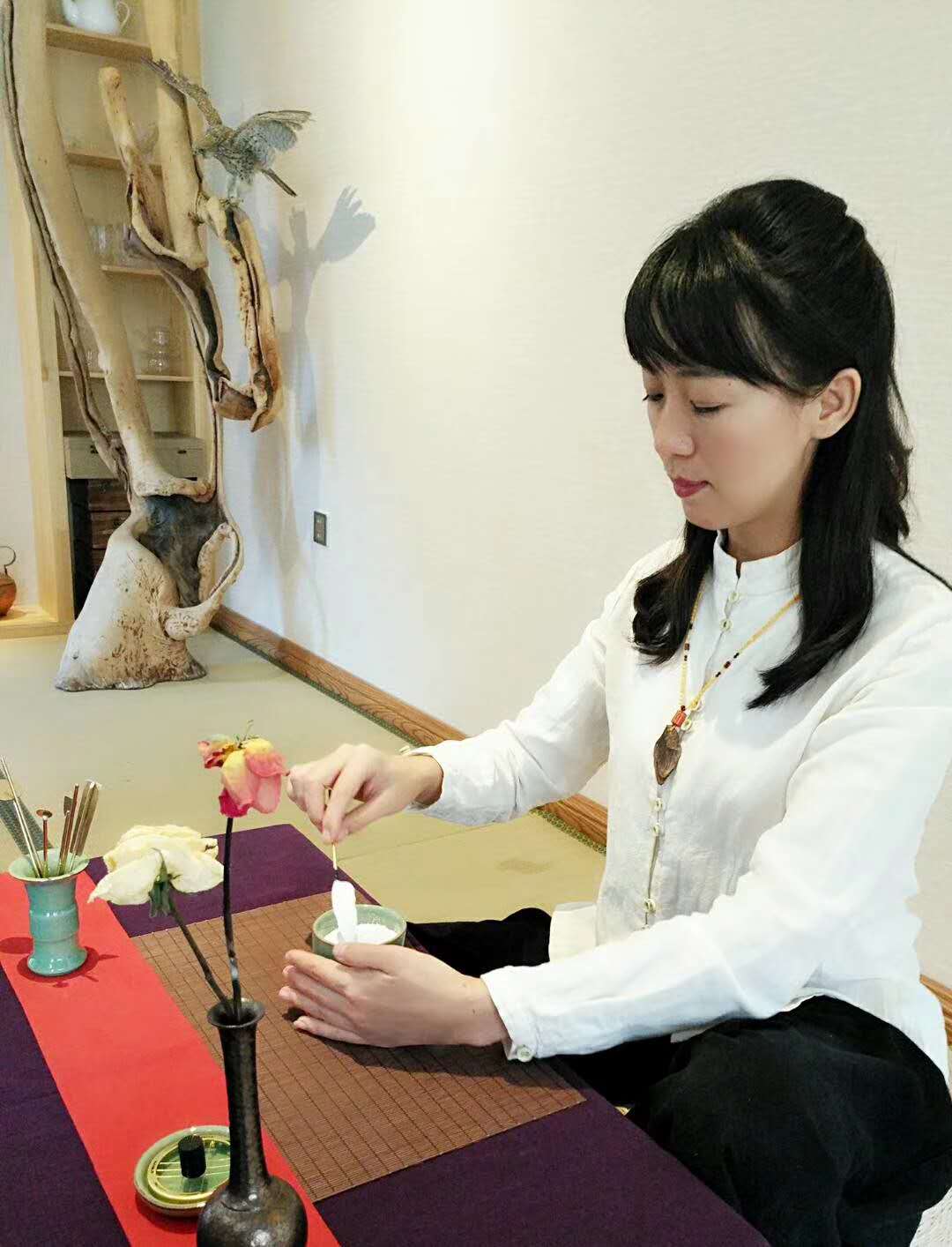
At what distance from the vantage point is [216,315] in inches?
135

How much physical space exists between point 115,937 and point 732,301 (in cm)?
78

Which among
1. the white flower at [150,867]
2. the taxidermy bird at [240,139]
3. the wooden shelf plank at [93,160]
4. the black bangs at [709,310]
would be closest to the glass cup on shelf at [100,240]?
the wooden shelf plank at [93,160]

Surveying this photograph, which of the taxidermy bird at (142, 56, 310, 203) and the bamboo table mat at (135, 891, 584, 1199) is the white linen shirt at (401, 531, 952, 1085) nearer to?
the bamboo table mat at (135, 891, 584, 1199)

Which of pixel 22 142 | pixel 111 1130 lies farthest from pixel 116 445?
pixel 111 1130

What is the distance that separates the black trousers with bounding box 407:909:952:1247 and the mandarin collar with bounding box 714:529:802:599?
380 millimetres

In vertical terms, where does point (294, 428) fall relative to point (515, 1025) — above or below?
above

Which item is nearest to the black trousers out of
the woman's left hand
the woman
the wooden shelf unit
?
the woman

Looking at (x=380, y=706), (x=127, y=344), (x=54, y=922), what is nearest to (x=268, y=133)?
(x=127, y=344)

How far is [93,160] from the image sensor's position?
12.9 ft

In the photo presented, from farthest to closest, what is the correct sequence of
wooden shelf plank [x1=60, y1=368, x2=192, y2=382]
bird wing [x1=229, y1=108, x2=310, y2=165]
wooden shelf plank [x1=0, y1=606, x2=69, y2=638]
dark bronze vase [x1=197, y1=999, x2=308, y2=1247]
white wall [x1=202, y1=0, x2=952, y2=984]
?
wooden shelf plank [x1=60, y1=368, x2=192, y2=382], wooden shelf plank [x1=0, y1=606, x2=69, y2=638], bird wing [x1=229, y1=108, x2=310, y2=165], white wall [x1=202, y1=0, x2=952, y2=984], dark bronze vase [x1=197, y1=999, x2=308, y2=1247]

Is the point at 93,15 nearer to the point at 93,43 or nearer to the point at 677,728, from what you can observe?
the point at 93,43

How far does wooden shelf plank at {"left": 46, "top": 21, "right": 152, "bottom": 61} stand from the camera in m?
3.70

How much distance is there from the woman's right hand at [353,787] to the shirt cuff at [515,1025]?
231mm

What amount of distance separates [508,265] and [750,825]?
6.06 feet
